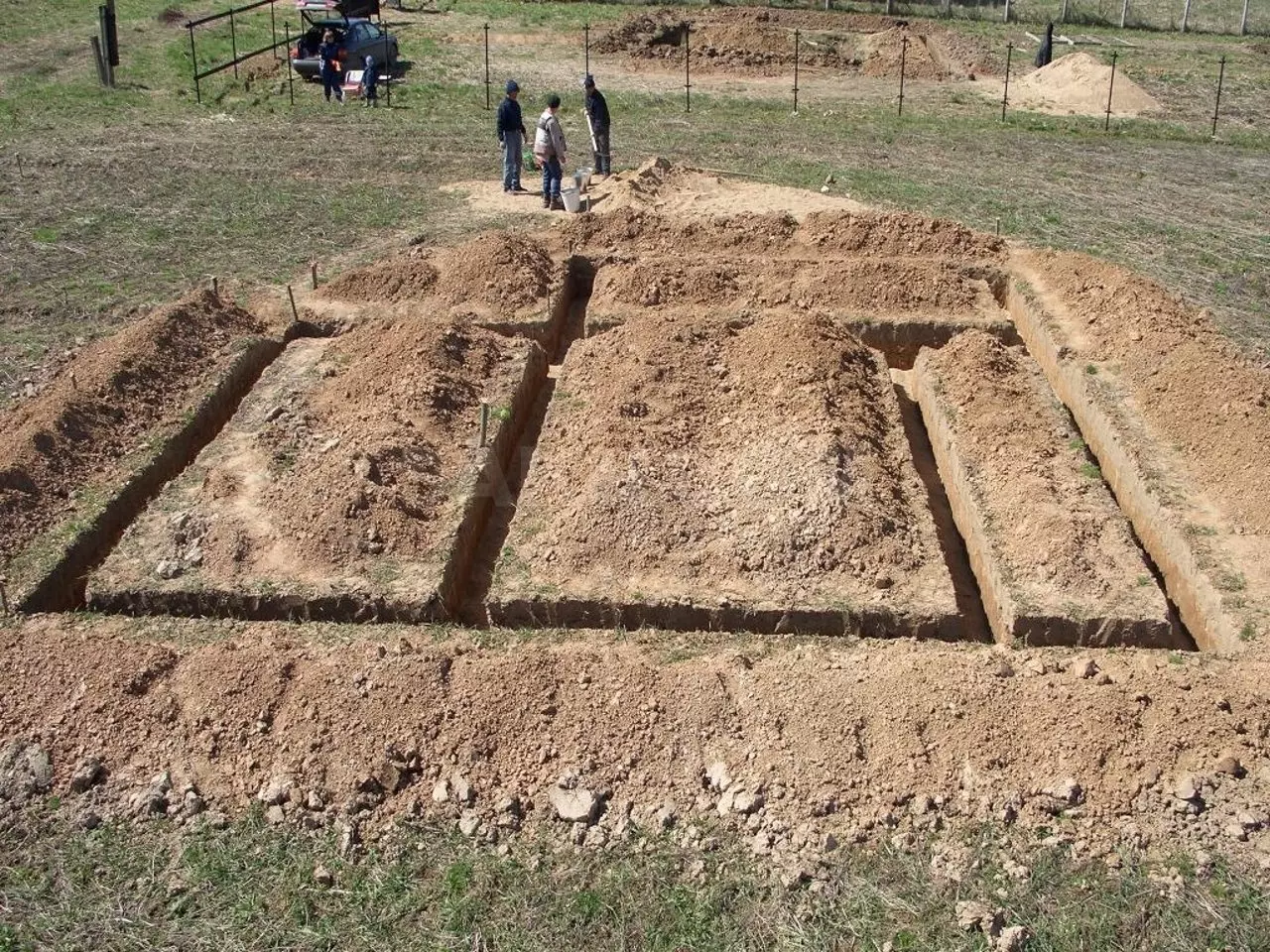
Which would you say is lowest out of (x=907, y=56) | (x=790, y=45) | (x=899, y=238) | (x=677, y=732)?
(x=677, y=732)

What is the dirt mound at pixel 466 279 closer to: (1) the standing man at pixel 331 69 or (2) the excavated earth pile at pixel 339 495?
(2) the excavated earth pile at pixel 339 495

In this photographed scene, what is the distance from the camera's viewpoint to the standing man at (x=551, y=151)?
46.2ft

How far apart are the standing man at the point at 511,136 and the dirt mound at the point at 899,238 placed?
3985 millimetres

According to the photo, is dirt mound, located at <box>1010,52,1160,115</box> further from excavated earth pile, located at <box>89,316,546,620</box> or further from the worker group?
excavated earth pile, located at <box>89,316,546,620</box>

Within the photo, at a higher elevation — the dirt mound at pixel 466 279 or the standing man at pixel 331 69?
the standing man at pixel 331 69

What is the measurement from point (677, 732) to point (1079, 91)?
20251 millimetres

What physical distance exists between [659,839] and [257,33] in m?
25.6

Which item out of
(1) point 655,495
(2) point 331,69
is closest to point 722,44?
(2) point 331,69

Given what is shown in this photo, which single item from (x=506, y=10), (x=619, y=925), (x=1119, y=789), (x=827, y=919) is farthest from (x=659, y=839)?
(x=506, y=10)

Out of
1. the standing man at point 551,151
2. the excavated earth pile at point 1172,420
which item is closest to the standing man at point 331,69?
the standing man at point 551,151

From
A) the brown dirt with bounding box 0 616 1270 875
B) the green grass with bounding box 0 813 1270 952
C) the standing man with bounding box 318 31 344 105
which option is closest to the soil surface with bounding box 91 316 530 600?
the brown dirt with bounding box 0 616 1270 875

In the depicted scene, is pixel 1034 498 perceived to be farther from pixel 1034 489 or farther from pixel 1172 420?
pixel 1172 420

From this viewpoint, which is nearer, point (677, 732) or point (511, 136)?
point (677, 732)

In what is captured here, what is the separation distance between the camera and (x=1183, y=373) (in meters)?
9.95
